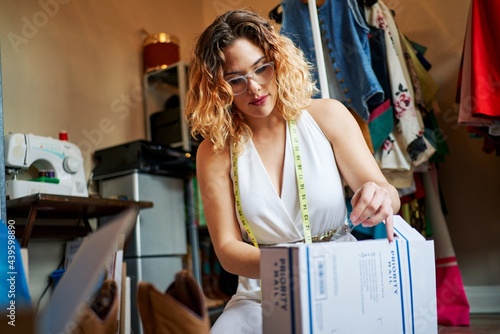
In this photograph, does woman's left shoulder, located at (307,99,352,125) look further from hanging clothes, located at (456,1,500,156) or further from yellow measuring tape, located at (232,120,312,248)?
hanging clothes, located at (456,1,500,156)

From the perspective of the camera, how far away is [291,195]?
44.4 inches

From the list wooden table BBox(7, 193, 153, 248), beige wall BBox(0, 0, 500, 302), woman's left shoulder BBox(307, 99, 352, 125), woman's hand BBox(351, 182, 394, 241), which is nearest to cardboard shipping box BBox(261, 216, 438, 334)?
woman's hand BBox(351, 182, 394, 241)

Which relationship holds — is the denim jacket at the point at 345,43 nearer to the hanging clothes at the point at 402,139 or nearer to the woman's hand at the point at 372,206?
the hanging clothes at the point at 402,139

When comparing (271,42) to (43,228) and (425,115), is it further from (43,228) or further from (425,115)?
(43,228)

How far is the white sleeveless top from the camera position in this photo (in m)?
1.09

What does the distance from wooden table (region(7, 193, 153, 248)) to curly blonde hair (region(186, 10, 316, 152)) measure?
2.03ft

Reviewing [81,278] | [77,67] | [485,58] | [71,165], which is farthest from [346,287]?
[77,67]

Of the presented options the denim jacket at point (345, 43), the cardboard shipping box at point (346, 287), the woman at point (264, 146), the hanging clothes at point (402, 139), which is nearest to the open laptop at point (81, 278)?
the cardboard shipping box at point (346, 287)

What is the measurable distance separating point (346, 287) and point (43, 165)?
1.88 meters

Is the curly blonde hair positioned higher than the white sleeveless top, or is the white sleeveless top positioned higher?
the curly blonde hair

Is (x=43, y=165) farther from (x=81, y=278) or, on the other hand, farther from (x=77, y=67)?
(x=81, y=278)

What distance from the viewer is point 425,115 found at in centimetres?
236

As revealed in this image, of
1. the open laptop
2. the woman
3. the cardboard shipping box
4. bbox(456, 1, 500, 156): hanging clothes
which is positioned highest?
bbox(456, 1, 500, 156): hanging clothes

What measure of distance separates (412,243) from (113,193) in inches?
84.0
